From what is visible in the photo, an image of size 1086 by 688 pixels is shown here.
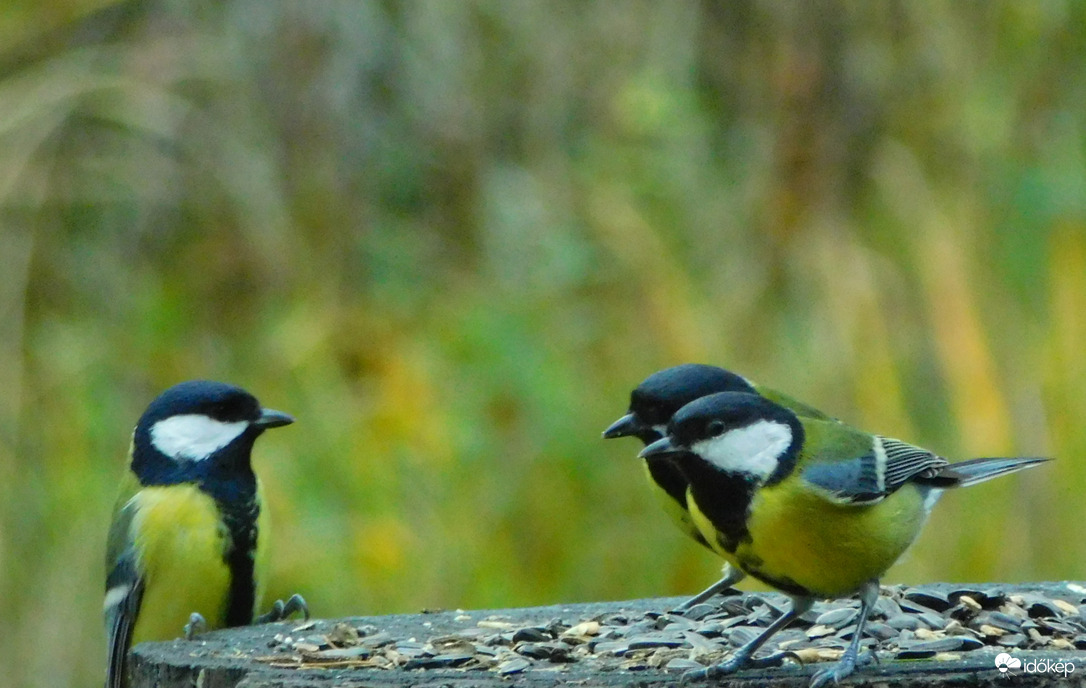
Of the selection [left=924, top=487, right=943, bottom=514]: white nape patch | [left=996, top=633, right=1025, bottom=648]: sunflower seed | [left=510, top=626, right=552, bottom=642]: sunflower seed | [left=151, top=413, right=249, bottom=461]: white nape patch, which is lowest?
[left=996, top=633, right=1025, bottom=648]: sunflower seed

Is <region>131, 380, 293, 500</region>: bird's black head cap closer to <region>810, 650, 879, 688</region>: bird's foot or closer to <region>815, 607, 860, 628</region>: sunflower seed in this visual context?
<region>815, 607, 860, 628</region>: sunflower seed

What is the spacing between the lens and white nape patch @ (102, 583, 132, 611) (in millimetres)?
3038

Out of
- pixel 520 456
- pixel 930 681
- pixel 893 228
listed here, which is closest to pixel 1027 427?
pixel 893 228

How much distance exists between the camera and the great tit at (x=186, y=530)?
3.02 metres


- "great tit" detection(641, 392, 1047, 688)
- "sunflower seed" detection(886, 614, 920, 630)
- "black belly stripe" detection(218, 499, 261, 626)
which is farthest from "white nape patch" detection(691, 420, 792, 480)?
"black belly stripe" detection(218, 499, 261, 626)

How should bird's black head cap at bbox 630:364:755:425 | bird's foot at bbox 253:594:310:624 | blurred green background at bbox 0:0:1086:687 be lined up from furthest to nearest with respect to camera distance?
blurred green background at bbox 0:0:1086:687, bird's black head cap at bbox 630:364:755:425, bird's foot at bbox 253:594:310:624

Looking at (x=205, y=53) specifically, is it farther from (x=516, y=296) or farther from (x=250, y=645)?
(x=250, y=645)

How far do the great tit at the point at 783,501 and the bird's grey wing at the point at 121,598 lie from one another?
1.30 meters

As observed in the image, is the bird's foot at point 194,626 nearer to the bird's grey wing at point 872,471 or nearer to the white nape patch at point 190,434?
the white nape patch at point 190,434

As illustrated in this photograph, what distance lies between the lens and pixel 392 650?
239 cm

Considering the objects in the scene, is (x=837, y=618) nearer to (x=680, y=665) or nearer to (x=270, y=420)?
(x=680, y=665)

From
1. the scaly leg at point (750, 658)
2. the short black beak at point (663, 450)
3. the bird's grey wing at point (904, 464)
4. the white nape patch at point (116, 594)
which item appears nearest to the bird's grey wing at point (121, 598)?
the white nape patch at point (116, 594)

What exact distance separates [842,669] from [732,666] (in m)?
0.17

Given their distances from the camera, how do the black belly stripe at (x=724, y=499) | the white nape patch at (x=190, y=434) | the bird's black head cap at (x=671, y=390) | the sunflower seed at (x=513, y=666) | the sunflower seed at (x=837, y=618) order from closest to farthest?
1. the sunflower seed at (x=513, y=666)
2. the black belly stripe at (x=724, y=499)
3. the sunflower seed at (x=837, y=618)
4. the bird's black head cap at (x=671, y=390)
5. the white nape patch at (x=190, y=434)
